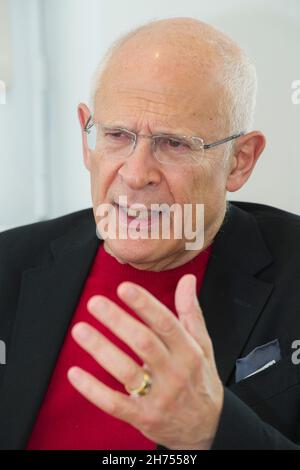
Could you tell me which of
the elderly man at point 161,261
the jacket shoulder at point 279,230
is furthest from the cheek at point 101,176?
the jacket shoulder at point 279,230

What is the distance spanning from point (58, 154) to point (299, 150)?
72 cm

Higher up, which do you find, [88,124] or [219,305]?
[88,124]

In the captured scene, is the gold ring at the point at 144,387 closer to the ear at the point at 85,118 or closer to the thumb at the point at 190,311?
the thumb at the point at 190,311

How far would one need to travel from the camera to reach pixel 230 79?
1460mm

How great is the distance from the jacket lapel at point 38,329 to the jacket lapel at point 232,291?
299 mm

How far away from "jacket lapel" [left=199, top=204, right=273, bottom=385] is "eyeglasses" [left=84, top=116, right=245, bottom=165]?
25 centimetres

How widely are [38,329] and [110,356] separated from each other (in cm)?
57

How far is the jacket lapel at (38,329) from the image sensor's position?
4.62 ft

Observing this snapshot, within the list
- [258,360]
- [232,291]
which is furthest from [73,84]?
[258,360]

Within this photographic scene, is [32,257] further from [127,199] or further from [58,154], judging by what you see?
[58,154]

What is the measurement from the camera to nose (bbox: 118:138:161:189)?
138cm

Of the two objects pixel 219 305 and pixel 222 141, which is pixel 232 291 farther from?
pixel 222 141

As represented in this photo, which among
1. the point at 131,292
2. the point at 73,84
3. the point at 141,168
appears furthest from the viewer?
the point at 73,84
